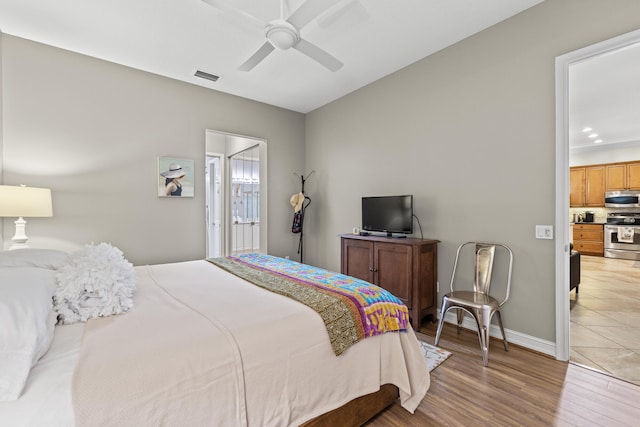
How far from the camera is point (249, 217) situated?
510cm

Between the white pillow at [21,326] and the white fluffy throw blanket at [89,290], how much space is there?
11 centimetres

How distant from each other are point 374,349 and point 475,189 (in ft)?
6.67

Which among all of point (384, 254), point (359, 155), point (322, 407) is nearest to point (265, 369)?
point (322, 407)

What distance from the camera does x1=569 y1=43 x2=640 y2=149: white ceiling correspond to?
3.15 metres

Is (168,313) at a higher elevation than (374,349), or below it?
higher

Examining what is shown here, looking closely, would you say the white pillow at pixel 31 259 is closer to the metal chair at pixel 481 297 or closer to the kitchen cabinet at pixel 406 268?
the kitchen cabinet at pixel 406 268

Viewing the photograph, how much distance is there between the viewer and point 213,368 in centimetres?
109

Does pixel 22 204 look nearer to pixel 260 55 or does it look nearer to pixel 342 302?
pixel 260 55

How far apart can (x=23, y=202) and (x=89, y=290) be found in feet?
6.41

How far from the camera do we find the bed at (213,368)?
0.89 meters

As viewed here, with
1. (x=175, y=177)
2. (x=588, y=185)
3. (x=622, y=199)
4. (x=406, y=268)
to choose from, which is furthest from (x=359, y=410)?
(x=588, y=185)

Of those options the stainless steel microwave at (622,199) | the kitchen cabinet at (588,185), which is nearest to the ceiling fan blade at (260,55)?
the kitchen cabinet at (588,185)

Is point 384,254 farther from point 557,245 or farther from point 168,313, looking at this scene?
point 168,313

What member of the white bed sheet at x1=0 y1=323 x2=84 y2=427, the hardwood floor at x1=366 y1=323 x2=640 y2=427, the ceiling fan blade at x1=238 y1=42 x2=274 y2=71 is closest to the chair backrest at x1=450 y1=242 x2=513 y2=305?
the hardwood floor at x1=366 y1=323 x2=640 y2=427
